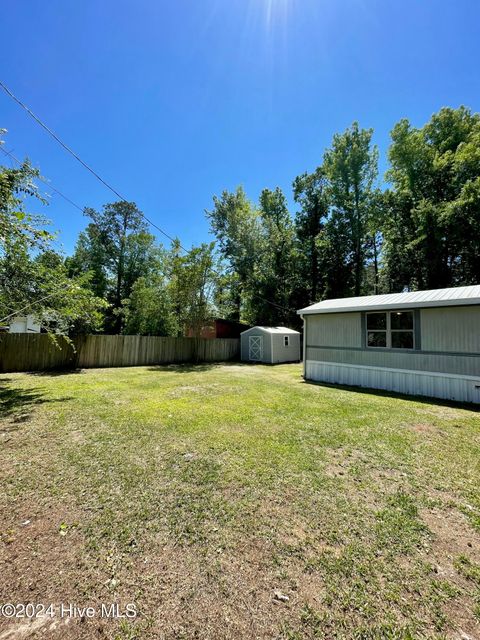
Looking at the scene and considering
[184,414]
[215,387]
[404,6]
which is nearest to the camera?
[184,414]

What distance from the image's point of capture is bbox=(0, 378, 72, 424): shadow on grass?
5.38 meters

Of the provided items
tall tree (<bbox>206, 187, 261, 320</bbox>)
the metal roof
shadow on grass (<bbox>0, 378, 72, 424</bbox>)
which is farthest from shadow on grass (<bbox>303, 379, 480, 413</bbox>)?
tall tree (<bbox>206, 187, 261, 320</bbox>)

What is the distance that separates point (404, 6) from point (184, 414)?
11837mm

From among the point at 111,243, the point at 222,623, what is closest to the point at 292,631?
the point at 222,623

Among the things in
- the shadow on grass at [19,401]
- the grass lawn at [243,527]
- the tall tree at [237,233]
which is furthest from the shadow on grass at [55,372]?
the tall tree at [237,233]

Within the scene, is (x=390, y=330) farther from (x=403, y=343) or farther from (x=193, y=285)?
(x=193, y=285)

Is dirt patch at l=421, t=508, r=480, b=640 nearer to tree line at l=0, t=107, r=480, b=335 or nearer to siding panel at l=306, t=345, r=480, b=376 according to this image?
siding panel at l=306, t=345, r=480, b=376

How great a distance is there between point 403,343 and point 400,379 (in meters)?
1.10

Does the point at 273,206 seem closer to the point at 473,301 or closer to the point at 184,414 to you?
the point at 473,301

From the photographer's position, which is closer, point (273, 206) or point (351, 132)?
point (351, 132)

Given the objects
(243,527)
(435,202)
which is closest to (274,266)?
(435,202)

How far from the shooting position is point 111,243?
25016 mm

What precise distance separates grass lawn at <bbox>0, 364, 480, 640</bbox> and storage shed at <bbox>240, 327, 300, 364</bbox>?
Result: 11201 millimetres

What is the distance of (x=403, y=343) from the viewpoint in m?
8.29
